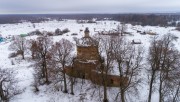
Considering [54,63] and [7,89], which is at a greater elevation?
[54,63]

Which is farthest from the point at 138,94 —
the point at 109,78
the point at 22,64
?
the point at 22,64

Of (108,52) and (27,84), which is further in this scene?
(27,84)

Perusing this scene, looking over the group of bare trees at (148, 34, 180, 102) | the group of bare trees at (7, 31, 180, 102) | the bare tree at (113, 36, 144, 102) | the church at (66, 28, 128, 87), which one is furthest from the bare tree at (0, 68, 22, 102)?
the group of bare trees at (148, 34, 180, 102)

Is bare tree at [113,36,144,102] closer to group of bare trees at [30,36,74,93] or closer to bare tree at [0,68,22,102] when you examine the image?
group of bare trees at [30,36,74,93]

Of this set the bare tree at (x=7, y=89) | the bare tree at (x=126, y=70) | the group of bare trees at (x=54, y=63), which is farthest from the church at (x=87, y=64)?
the bare tree at (x=7, y=89)

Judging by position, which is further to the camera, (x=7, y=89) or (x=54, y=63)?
(x=54, y=63)

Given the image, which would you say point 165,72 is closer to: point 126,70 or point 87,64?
point 126,70

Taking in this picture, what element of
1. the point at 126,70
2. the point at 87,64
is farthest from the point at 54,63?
the point at 126,70

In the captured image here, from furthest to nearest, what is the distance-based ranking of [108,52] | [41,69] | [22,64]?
[22,64]
[41,69]
[108,52]

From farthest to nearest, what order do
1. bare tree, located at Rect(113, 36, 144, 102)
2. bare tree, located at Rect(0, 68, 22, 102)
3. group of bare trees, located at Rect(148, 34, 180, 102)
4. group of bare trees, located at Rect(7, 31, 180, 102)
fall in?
bare tree, located at Rect(0, 68, 22, 102), group of bare trees, located at Rect(7, 31, 180, 102), bare tree, located at Rect(113, 36, 144, 102), group of bare trees, located at Rect(148, 34, 180, 102)

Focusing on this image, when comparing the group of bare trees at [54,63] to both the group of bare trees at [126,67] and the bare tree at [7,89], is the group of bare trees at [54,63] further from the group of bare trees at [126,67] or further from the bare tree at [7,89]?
the bare tree at [7,89]

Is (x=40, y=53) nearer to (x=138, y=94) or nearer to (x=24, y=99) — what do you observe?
(x=24, y=99)
